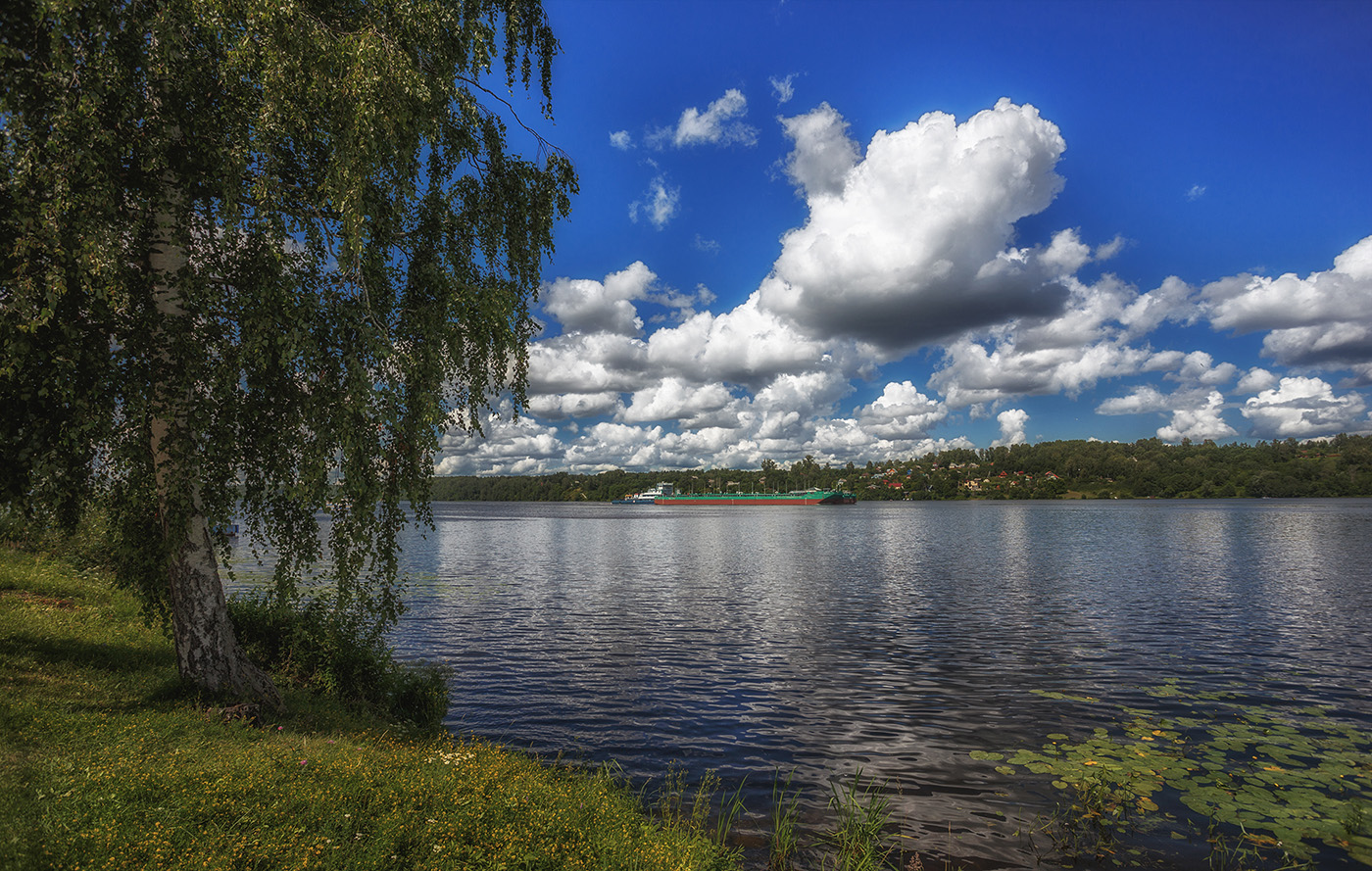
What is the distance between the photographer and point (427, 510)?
13406 mm

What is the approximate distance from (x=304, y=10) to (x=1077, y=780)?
1946 centimetres

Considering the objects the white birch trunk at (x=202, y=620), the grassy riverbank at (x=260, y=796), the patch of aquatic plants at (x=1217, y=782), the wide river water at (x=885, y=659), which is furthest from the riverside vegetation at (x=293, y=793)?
the patch of aquatic plants at (x=1217, y=782)

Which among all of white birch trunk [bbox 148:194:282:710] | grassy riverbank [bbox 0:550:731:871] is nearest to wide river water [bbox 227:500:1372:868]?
grassy riverbank [bbox 0:550:731:871]

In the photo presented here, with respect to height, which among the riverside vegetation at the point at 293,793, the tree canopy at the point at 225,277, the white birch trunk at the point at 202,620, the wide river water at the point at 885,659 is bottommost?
the wide river water at the point at 885,659

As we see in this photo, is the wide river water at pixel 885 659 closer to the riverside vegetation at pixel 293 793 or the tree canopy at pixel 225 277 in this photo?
the riverside vegetation at pixel 293 793

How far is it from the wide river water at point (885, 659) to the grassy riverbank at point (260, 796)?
176 inches

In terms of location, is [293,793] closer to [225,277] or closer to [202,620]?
[202,620]

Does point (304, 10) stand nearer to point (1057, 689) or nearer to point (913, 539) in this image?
point (1057, 689)

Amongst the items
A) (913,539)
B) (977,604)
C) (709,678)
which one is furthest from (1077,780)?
(913,539)

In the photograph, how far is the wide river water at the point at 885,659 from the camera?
14812 millimetres

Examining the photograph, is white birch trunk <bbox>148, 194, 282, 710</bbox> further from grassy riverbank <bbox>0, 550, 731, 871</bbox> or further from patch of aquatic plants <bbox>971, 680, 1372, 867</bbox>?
patch of aquatic plants <bbox>971, 680, 1372, 867</bbox>

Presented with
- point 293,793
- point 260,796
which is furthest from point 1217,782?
point 260,796

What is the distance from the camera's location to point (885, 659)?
2386cm

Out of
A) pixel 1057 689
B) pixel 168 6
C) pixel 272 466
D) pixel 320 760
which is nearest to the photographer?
pixel 168 6
